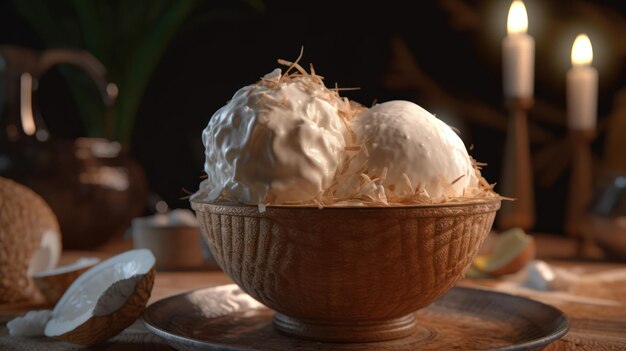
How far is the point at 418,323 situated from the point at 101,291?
322mm

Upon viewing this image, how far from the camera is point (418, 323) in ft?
2.66

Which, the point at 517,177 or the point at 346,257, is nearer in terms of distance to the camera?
the point at 346,257

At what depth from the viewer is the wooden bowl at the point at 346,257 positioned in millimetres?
656

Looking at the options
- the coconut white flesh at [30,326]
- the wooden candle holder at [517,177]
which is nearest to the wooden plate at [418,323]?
the coconut white flesh at [30,326]

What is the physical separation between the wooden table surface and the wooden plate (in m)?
0.03

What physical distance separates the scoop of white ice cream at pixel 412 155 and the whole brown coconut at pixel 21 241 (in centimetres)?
51

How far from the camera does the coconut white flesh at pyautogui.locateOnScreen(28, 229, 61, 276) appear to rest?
1036 mm

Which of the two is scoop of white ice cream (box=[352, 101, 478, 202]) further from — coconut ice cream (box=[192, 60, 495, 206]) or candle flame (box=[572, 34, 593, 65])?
candle flame (box=[572, 34, 593, 65])

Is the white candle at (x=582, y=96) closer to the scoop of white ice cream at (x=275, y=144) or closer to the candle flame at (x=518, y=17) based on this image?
the candle flame at (x=518, y=17)

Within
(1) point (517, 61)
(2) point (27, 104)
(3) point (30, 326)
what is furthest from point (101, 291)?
(1) point (517, 61)

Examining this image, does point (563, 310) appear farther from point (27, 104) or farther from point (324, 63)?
point (324, 63)

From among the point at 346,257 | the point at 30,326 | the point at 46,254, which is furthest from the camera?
the point at 46,254

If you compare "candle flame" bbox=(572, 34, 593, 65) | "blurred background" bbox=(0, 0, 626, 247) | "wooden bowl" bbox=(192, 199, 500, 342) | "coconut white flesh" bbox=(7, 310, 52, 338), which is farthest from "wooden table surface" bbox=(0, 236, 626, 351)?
"blurred background" bbox=(0, 0, 626, 247)

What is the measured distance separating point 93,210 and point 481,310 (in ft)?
3.11
